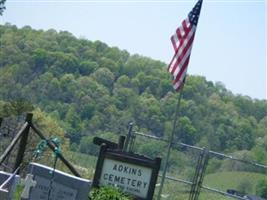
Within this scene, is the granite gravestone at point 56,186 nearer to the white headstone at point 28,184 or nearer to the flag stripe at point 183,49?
the white headstone at point 28,184

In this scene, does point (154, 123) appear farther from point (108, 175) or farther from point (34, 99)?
point (108, 175)

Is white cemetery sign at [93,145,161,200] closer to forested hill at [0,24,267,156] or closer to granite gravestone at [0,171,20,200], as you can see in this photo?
granite gravestone at [0,171,20,200]

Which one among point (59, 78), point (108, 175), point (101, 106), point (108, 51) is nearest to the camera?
point (108, 175)

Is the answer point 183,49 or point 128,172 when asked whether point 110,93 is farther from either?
point 128,172

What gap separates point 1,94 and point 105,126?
16955 millimetres

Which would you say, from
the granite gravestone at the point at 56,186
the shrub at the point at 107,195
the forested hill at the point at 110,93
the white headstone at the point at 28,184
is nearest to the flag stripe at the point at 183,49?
the shrub at the point at 107,195

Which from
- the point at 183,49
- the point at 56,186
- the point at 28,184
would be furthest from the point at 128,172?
the point at 183,49

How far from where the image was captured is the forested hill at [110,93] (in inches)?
3979

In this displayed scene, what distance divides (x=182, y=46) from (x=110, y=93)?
12067 cm

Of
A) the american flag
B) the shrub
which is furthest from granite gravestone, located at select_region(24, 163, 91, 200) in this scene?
the american flag

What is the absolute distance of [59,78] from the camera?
12862cm

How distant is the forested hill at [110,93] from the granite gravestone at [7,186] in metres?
72.2

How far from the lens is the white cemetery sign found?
10242mm

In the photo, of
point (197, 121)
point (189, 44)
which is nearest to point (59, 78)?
point (197, 121)
